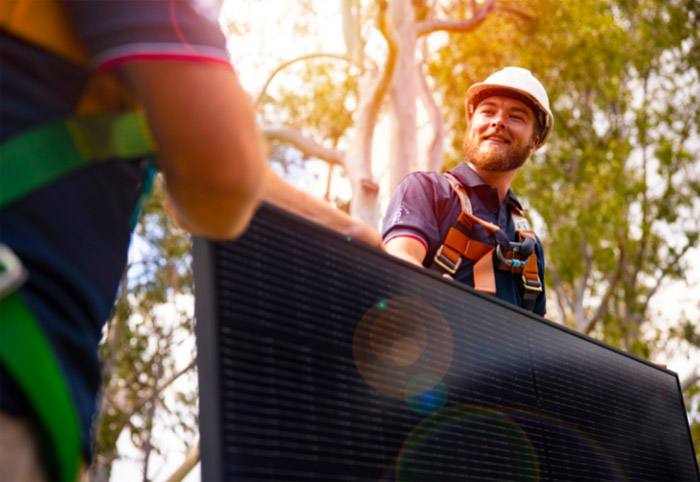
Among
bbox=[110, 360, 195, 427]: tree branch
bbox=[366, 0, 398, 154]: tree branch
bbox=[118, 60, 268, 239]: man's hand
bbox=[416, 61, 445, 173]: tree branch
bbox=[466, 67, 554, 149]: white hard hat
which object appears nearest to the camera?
bbox=[118, 60, 268, 239]: man's hand

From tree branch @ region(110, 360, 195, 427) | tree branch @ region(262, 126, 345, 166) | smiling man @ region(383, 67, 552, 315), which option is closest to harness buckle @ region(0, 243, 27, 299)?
smiling man @ region(383, 67, 552, 315)

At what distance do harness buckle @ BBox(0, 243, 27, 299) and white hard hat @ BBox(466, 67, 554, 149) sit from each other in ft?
10.8

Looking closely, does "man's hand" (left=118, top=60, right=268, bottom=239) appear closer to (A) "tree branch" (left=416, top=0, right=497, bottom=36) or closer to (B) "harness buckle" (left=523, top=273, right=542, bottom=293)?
(B) "harness buckle" (left=523, top=273, right=542, bottom=293)

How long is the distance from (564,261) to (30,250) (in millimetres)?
15363

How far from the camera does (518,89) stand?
156 inches

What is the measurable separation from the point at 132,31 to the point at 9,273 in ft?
1.22

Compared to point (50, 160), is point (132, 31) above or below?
above

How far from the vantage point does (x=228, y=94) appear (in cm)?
111

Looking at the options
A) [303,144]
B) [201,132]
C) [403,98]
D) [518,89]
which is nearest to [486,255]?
[518,89]

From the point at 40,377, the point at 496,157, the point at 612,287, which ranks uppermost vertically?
the point at 612,287

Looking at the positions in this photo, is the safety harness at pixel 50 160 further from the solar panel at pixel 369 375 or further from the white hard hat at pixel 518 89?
the white hard hat at pixel 518 89

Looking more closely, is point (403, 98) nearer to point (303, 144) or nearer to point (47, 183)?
point (303, 144)

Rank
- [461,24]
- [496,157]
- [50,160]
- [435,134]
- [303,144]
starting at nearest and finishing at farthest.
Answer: [50,160]
[496,157]
[303,144]
[435,134]
[461,24]

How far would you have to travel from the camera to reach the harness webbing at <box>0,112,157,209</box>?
40.8 inches
